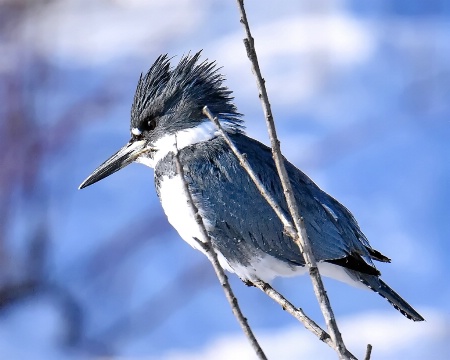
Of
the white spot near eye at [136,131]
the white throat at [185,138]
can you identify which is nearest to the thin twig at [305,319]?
the white throat at [185,138]

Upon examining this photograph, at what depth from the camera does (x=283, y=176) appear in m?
0.86

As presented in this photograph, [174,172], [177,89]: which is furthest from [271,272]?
[177,89]

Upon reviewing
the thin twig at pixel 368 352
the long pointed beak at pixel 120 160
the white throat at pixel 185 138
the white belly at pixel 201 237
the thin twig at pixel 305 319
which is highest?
the white throat at pixel 185 138

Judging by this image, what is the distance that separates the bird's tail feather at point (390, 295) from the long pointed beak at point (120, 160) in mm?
459

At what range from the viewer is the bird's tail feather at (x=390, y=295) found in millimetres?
1240

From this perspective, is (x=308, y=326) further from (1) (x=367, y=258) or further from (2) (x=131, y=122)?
(2) (x=131, y=122)

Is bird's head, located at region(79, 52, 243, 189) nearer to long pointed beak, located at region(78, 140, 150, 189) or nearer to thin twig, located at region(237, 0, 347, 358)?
long pointed beak, located at region(78, 140, 150, 189)

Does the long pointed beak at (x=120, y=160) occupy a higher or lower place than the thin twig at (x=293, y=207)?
higher

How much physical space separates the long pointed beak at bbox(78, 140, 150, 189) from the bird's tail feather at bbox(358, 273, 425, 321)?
1.51ft

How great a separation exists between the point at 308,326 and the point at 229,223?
31 centimetres

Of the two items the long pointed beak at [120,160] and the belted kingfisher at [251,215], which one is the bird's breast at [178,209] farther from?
the long pointed beak at [120,160]

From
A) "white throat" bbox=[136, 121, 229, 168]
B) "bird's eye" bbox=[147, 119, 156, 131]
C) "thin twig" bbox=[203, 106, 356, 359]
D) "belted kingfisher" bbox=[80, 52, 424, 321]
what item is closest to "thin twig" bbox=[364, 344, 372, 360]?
"thin twig" bbox=[203, 106, 356, 359]

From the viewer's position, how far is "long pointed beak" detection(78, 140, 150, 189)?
141 cm

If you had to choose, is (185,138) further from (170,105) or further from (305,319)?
(305,319)
